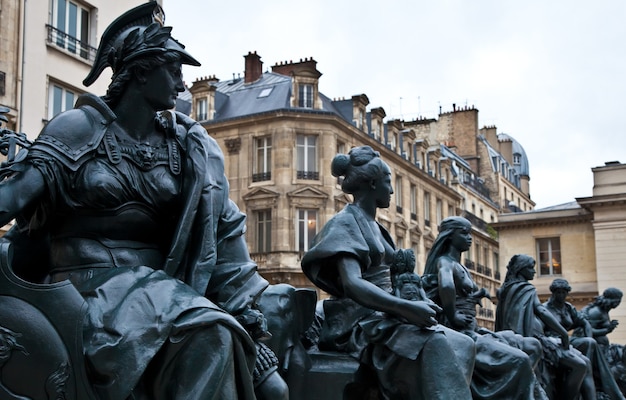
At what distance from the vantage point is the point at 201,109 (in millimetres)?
38281

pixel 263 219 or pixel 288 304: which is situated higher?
pixel 263 219

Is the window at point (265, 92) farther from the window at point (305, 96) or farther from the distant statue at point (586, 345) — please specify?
the distant statue at point (586, 345)

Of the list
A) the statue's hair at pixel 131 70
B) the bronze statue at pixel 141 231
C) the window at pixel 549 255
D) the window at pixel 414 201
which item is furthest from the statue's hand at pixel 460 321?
the window at pixel 414 201

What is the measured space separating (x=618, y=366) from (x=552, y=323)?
13.4ft

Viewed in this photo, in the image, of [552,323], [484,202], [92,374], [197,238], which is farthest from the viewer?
[484,202]

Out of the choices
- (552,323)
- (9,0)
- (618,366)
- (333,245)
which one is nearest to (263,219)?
(9,0)

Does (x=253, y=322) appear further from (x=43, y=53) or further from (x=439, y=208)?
(x=439, y=208)

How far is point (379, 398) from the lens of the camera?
4.88m

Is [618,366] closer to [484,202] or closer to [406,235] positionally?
[406,235]

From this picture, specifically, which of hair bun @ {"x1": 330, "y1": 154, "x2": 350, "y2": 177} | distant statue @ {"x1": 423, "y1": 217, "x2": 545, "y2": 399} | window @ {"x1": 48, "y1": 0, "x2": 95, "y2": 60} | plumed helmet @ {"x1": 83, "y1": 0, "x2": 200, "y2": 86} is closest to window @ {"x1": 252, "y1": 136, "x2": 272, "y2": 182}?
window @ {"x1": 48, "y1": 0, "x2": 95, "y2": 60}

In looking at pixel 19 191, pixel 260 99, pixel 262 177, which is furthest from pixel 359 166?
pixel 260 99

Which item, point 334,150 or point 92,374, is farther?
point 334,150

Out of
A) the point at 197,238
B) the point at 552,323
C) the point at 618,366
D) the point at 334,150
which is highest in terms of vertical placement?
the point at 334,150

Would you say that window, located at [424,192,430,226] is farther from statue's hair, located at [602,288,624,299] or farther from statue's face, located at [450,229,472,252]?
statue's face, located at [450,229,472,252]
